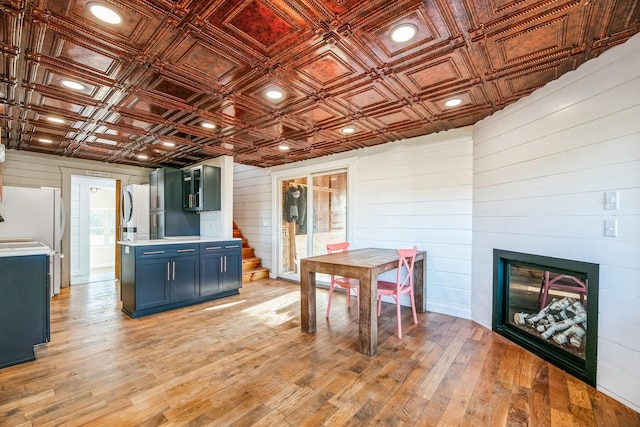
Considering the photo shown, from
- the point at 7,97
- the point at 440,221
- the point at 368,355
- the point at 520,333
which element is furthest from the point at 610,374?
the point at 7,97

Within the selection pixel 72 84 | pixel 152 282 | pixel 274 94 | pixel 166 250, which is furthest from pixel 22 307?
pixel 274 94

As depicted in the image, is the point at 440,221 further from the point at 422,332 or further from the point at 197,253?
the point at 197,253

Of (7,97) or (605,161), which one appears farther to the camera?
(7,97)

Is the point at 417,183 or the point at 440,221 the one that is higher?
the point at 417,183

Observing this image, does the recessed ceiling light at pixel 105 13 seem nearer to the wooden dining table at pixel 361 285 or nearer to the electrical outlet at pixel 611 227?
the wooden dining table at pixel 361 285

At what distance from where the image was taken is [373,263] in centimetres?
289

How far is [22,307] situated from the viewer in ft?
8.28

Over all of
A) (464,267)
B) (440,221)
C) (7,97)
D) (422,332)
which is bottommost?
(422,332)

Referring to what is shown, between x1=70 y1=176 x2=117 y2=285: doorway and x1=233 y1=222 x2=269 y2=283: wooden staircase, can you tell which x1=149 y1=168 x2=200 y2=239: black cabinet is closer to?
x1=233 y1=222 x2=269 y2=283: wooden staircase

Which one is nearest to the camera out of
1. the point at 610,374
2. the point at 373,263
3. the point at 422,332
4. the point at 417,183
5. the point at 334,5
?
the point at 334,5

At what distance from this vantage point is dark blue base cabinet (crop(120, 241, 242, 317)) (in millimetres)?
3688

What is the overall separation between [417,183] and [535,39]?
7.63 ft

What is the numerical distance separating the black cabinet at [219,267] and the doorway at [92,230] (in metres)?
3.18

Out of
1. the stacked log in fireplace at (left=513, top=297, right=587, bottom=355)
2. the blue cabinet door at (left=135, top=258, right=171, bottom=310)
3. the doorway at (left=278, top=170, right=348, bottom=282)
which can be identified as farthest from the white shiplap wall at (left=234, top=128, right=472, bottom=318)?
the blue cabinet door at (left=135, top=258, right=171, bottom=310)
